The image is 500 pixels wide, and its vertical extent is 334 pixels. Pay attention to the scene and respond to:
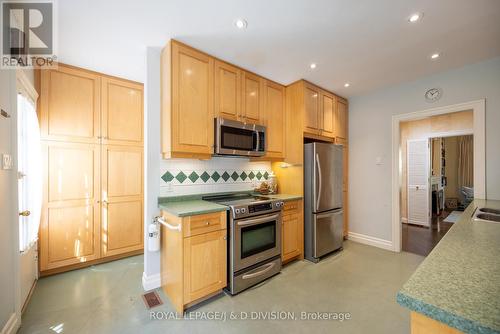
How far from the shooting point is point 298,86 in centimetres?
300

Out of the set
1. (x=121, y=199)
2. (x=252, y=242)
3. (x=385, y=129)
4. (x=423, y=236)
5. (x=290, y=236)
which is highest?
(x=385, y=129)

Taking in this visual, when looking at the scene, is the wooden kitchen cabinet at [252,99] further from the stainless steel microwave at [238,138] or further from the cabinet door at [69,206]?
the cabinet door at [69,206]

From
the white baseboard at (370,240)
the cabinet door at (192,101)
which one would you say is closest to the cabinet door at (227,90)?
the cabinet door at (192,101)

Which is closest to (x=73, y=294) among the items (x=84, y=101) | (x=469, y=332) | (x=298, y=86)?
(x=84, y=101)

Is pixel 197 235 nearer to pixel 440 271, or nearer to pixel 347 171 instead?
pixel 440 271

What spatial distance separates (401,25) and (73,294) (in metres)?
4.10

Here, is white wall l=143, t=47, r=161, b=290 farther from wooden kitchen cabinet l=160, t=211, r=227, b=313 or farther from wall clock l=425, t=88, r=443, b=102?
wall clock l=425, t=88, r=443, b=102

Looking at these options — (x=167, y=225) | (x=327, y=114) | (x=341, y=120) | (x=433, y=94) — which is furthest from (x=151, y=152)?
(x=433, y=94)

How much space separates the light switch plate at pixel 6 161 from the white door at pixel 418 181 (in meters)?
6.36

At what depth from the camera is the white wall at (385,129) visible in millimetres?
2455

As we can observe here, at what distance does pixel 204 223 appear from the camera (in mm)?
1929

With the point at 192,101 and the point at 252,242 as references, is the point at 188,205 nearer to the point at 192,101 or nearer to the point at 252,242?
the point at 252,242

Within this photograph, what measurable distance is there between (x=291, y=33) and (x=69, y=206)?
3.20m

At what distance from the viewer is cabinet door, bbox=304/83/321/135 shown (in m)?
2.99
